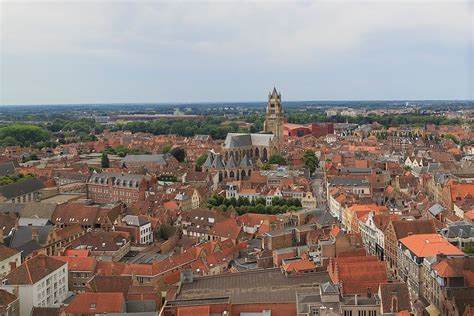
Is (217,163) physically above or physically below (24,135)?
below

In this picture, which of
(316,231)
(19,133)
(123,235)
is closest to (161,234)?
(123,235)

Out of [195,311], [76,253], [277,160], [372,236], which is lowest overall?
[372,236]

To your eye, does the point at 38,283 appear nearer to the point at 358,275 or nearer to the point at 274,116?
the point at 358,275

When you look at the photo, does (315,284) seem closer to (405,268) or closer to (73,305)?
(405,268)

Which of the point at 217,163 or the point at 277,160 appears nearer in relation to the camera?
the point at 217,163

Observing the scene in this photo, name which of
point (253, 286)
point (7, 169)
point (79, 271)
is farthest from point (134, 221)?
point (7, 169)

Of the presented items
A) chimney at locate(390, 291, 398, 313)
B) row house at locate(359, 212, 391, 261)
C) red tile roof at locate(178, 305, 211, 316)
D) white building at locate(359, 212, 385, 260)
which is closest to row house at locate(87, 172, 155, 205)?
white building at locate(359, 212, 385, 260)

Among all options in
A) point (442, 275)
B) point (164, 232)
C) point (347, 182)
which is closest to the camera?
point (442, 275)
